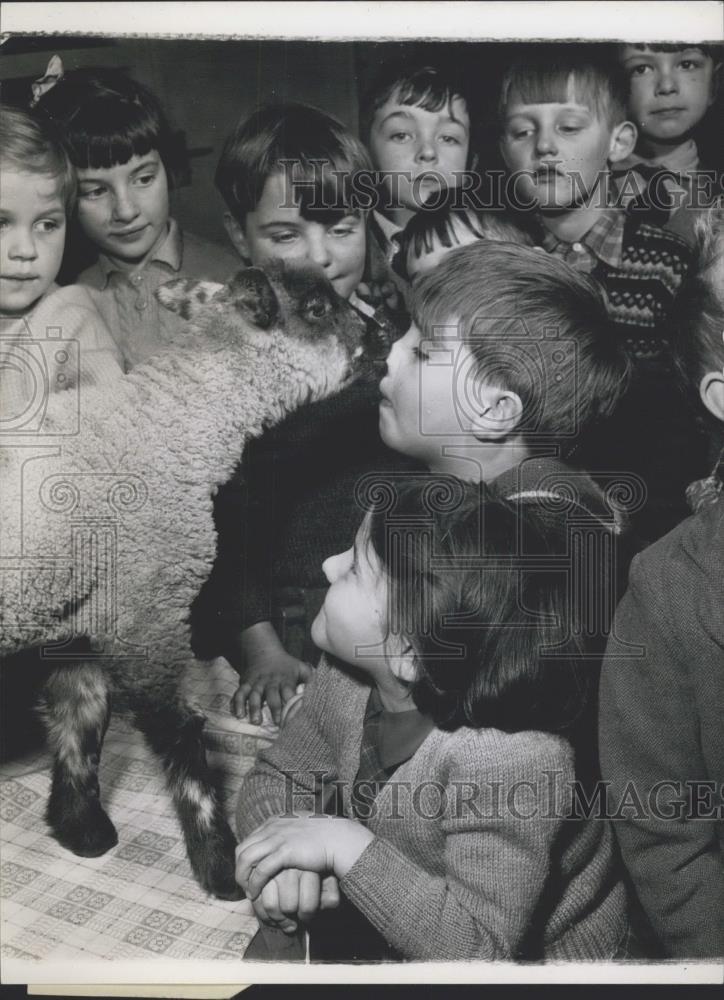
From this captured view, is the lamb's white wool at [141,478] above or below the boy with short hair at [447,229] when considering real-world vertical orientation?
below

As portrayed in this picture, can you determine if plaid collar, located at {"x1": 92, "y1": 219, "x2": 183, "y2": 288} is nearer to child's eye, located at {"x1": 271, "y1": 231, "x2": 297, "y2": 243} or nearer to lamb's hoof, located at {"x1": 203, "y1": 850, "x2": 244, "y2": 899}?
child's eye, located at {"x1": 271, "y1": 231, "x2": 297, "y2": 243}

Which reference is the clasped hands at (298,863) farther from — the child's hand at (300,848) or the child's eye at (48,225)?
the child's eye at (48,225)

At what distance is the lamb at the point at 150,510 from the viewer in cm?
202

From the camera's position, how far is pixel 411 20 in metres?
2.03

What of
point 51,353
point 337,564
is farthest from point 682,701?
point 51,353

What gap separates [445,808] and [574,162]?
1.20m

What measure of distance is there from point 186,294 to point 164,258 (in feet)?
0.26

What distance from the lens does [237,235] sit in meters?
2.03

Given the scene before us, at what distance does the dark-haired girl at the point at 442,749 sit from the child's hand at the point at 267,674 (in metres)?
0.06

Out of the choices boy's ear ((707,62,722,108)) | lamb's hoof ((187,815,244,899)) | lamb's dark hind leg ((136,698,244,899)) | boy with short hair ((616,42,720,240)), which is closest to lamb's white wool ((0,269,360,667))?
lamb's dark hind leg ((136,698,244,899))

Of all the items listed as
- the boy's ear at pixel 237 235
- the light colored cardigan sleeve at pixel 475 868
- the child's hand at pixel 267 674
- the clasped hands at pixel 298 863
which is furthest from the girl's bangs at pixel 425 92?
the clasped hands at pixel 298 863

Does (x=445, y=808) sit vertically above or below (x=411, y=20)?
below

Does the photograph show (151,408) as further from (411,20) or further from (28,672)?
(411,20)

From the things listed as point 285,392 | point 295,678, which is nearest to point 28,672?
point 295,678
